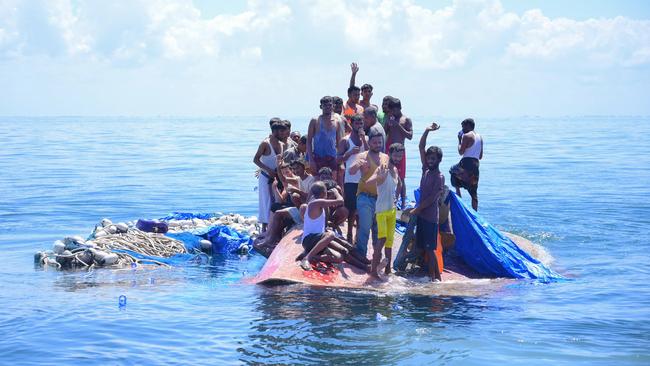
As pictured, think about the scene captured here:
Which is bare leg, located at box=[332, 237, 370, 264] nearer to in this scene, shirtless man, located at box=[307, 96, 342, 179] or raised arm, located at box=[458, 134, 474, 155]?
shirtless man, located at box=[307, 96, 342, 179]

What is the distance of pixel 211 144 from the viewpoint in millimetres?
62375

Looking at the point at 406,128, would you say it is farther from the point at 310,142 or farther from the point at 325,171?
the point at 325,171

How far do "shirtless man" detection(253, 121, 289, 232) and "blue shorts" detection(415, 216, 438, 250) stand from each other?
Answer: 326cm

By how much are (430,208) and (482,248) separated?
4.68 ft

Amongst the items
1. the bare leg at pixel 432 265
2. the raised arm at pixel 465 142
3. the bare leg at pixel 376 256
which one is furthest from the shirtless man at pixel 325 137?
the raised arm at pixel 465 142

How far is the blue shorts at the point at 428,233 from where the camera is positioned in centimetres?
1163

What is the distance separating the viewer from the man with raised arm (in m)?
11.4

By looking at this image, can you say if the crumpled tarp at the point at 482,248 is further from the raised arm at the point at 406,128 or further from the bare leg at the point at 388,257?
the raised arm at the point at 406,128

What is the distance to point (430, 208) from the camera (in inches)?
456

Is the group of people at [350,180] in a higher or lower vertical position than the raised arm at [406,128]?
lower

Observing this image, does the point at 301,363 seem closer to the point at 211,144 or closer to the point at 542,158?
the point at 542,158

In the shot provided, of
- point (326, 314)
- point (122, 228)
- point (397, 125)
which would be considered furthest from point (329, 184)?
point (122, 228)

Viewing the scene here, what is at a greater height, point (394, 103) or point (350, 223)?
point (394, 103)

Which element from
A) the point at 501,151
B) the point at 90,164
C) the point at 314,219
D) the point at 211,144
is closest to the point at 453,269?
the point at 314,219
